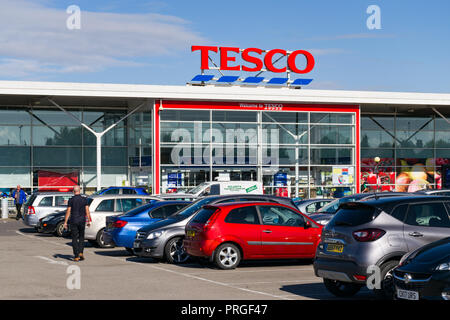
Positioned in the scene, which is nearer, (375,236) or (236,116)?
(375,236)

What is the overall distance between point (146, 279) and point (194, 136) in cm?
2617

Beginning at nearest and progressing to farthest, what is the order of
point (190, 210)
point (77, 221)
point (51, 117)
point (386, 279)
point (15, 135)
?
1. point (386, 279)
2. point (77, 221)
3. point (190, 210)
4. point (15, 135)
5. point (51, 117)

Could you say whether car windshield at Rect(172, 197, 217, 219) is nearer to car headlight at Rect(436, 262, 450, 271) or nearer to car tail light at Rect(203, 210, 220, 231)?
car tail light at Rect(203, 210, 220, 231)

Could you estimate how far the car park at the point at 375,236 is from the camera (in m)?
10.4

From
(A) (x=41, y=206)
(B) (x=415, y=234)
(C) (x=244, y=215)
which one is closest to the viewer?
(B) (x=415, y=234)

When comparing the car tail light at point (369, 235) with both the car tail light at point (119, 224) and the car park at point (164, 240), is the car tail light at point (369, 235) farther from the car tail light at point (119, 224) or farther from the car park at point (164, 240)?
the car tail light at point (119, 224)

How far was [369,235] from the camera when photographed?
414 inches

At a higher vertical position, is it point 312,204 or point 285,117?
point 285,117

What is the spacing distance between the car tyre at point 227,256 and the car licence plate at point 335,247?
448 centimetres

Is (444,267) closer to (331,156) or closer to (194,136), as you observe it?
(194,136)

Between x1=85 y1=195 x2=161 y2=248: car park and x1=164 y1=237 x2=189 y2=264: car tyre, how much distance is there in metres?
4.84

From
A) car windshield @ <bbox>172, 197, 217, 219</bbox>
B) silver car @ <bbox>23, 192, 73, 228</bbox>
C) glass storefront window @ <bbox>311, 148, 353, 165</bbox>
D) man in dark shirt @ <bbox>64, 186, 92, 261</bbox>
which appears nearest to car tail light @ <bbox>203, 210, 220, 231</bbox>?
car windshield @ <bbox>172, 197, 217, 219</bbox>

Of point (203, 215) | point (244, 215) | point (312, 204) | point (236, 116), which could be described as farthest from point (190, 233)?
point (236, 116)

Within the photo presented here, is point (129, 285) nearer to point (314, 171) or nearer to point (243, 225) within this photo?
point (243, 225)
